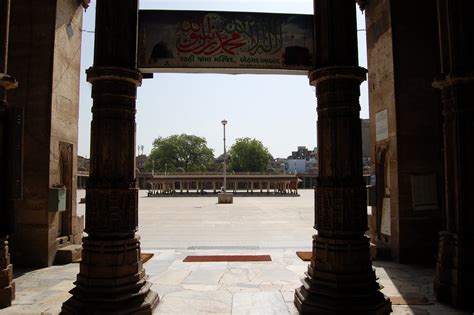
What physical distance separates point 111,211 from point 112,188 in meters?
0.28

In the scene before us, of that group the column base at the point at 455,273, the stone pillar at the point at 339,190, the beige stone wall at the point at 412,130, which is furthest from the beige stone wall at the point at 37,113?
the beige stone wall at the point at 412,130

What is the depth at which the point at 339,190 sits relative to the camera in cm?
446

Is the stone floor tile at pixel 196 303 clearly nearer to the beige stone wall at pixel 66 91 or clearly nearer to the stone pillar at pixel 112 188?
the stone pillar at pixel 112 188

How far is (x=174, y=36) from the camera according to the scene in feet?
18.1

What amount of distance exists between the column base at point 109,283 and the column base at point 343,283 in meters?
1.99

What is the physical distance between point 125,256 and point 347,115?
319 centimetres

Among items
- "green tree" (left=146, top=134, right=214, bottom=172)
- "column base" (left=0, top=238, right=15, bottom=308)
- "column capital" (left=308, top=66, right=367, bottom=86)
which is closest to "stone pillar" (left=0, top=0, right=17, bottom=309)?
"column base" (left=0, top=238, right=15, bottom=308)

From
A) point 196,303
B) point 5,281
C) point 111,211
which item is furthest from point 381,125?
point 5,281

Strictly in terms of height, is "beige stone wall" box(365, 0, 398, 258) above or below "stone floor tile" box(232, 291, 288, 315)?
above

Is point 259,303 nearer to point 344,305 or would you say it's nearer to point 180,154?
point 344,305

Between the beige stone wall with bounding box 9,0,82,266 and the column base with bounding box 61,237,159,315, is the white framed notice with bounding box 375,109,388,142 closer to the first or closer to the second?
the column base with bounding box 61,237,159,315

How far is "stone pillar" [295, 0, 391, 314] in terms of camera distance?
4305mm

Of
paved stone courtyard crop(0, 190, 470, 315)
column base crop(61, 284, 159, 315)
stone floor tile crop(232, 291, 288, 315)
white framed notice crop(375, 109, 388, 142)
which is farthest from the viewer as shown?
white framed notice crop(375, 109, 388, 142)

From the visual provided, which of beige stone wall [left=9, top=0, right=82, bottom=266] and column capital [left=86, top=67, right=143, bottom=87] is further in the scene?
beige stone wall [left=9, top=0, right=82, bottom=266]
